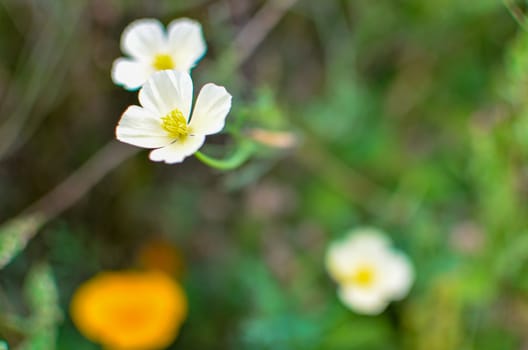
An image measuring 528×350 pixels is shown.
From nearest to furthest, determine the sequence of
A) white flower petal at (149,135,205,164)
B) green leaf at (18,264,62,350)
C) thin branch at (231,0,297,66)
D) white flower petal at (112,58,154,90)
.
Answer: white flower petal at (149,135,205,164), white flower petal at (112,58,154,90), green leaf at (18,264,62,350), thin branch at (231,0,297,66)

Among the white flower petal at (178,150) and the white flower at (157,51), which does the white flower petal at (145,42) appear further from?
the white flower petal at (178,150)

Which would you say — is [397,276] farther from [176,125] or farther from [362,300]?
[176,125]

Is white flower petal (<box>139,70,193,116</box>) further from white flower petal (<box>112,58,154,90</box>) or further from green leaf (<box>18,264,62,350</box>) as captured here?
green leaf (<box>18,264,62,350</box>)

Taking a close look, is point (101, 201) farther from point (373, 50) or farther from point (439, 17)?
point (439, 17)

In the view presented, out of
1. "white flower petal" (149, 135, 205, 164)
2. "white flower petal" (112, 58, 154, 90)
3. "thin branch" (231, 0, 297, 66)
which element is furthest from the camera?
"thin branch" (231, 0, 297, 66)

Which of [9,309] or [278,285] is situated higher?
[278,285]

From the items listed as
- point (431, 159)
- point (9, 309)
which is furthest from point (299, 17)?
point (9, 309)

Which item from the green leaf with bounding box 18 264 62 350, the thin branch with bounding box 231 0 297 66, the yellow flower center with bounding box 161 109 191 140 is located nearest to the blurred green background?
the thin branch with bounding box 231 0 297 66
